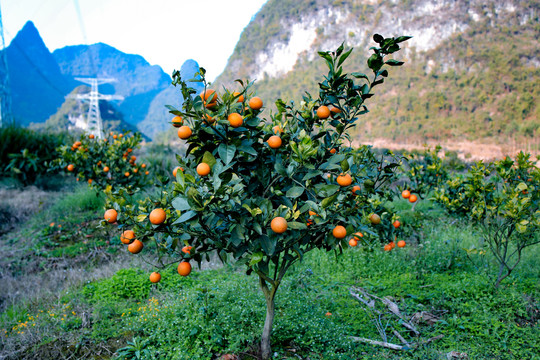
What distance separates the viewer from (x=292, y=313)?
7.45ft

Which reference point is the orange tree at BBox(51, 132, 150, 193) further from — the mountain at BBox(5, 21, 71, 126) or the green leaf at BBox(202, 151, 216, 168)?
the mountain at BBox(5, 21, 71, 126)

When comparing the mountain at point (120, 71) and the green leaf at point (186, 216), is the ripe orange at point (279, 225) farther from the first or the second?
the mountain at point (120, 71)

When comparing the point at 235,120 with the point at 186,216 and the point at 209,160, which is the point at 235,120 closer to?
the point at 209,160

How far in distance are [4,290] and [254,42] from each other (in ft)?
313

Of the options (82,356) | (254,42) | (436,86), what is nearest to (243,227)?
(82,356)

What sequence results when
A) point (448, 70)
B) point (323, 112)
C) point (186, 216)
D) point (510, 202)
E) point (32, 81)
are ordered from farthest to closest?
point (32, 81) < point (448, 70) < point (510, 202) < point (323, 112) < point (186, 216)

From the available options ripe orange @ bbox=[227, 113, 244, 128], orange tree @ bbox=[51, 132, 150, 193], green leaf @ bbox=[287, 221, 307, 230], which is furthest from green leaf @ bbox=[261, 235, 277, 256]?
orange tree @ bbox=[51, 132, 150, 193]

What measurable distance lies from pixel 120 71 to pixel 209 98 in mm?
92763

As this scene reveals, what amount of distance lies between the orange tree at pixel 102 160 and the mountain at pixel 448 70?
13.9 metres

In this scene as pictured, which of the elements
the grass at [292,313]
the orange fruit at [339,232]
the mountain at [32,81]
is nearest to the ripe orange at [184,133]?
the orange fruit at [339,232]

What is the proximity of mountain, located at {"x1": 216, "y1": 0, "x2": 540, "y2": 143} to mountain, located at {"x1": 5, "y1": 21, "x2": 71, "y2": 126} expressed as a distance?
37.3 metres

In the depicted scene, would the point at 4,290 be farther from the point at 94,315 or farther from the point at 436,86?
the point at 436,86

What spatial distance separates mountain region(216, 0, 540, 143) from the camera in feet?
102

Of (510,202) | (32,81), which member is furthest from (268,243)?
(32,81)
